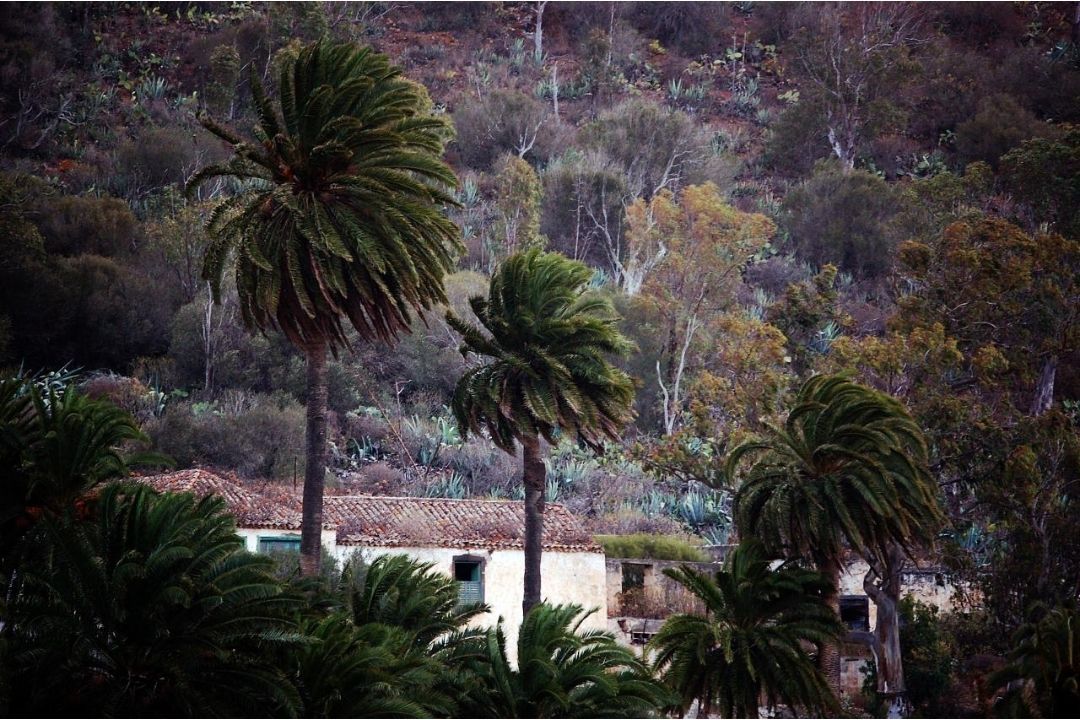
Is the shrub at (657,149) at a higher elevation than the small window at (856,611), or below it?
higher

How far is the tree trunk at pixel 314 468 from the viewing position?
3703 cm

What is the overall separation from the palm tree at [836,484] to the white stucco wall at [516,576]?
1064 centimetres

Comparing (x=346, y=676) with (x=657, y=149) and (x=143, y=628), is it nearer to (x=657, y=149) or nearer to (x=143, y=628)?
(x=143, y=628)

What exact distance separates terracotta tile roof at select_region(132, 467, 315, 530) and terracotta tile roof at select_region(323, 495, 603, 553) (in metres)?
1.62

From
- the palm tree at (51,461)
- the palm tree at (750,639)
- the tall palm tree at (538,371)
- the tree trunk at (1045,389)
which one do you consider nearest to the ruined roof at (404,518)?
the tall palm tree at (538,371)

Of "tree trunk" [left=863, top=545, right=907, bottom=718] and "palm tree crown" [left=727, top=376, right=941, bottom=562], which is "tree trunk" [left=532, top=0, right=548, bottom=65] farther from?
"palm tree crown" [left=727, top=376, right=941, bottom=562]

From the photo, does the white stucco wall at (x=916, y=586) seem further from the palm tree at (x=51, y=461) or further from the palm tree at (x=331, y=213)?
the palm tree at (x=51, y=461)

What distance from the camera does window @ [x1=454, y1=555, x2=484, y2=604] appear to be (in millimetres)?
46781

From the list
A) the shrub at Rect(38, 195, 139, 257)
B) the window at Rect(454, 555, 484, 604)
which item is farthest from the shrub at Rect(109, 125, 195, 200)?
the window at Rect(454, 555, 484, 604)

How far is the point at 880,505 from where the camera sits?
117ft

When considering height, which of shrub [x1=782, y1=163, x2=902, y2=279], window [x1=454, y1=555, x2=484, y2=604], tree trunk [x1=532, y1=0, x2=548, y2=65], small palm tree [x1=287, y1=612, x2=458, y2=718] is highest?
tree trunk [x1=532, y1=0, x2=548, y2=65]

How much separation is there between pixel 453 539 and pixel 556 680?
58.9 ft

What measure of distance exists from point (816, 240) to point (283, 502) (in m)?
52.8

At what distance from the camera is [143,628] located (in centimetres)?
2548
